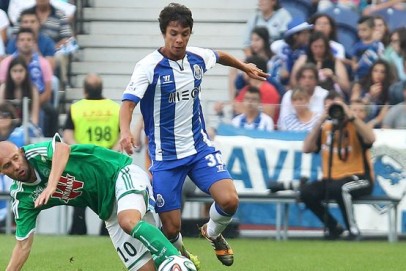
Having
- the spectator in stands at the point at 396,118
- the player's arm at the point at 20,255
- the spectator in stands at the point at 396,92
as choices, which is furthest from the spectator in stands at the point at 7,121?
the player's arm at the point at 20,255

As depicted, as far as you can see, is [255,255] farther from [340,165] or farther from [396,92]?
Result: [396,92]

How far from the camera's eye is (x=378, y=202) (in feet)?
51.8

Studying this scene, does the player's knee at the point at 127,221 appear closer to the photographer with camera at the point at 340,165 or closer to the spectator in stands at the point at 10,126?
the photographer with camera at the point at 340,165

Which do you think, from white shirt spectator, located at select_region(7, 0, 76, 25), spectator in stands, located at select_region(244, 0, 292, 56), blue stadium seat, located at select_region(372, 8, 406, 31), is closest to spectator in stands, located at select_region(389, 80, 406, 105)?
blue stadium seat, located at select_region(372, 8, 406, 31)

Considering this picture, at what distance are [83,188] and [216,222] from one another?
2.00m

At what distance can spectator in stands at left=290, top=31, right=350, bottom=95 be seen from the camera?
17750 mm

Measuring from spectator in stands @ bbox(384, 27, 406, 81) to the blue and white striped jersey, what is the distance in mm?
7416

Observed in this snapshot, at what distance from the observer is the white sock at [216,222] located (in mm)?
11250

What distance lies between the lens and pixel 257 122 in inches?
655

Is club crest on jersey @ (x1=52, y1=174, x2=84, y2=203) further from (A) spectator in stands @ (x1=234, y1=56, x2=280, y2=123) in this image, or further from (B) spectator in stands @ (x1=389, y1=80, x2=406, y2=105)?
(B) spectator in stands @ (x1=389, y1=80, x2=406, y2=105)

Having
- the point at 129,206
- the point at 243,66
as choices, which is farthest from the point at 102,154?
the point at 243,66

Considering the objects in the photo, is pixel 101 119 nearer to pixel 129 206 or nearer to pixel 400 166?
pixel 400 166

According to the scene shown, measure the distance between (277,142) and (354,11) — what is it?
3.36 meters

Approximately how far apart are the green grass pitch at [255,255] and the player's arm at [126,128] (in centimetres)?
219
